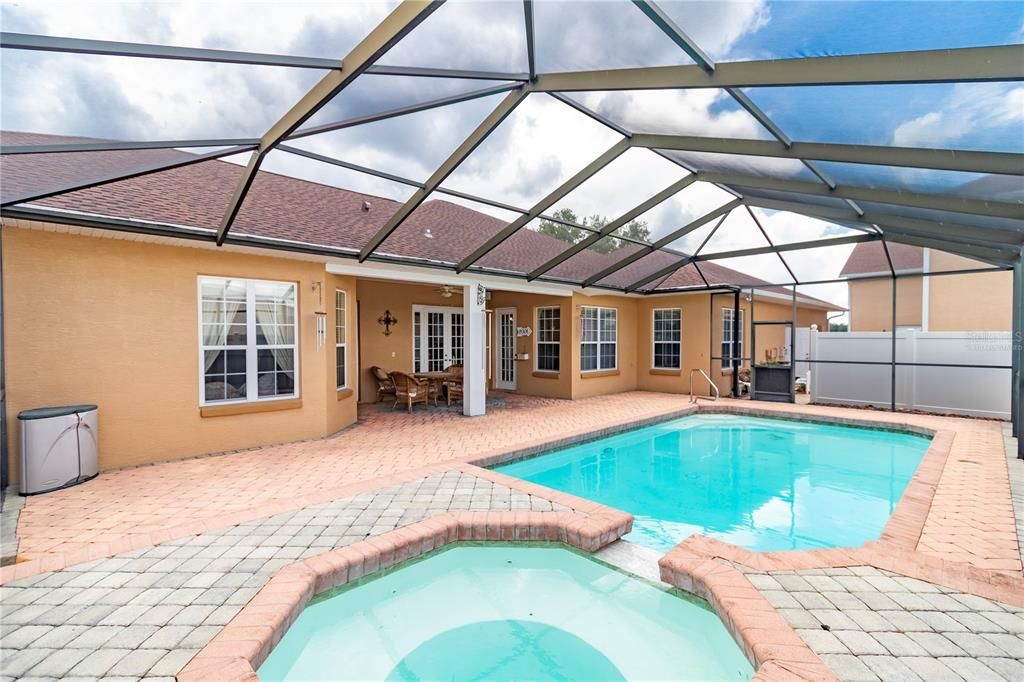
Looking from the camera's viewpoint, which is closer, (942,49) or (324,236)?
(942,49)

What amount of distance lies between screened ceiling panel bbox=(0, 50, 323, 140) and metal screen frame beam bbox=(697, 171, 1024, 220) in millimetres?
5700

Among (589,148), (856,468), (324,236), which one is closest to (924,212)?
(856,468)

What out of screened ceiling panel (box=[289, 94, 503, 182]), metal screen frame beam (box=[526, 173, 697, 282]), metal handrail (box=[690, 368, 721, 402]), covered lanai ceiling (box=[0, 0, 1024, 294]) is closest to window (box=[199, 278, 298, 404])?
covered lanai ceiling (box=[0, 0, 1024, 294])

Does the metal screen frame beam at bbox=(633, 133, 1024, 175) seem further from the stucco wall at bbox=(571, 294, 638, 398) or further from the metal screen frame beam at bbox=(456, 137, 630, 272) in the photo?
the stucco wall at bbox=(571, 294, 638, 398)

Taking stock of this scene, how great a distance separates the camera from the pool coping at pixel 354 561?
7.88ft

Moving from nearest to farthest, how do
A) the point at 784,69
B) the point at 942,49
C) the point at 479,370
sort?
the point at 942,49, the point at 784,69, the point at 479,370

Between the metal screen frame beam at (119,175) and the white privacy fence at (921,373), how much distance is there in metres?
13.6

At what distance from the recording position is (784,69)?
329 cm

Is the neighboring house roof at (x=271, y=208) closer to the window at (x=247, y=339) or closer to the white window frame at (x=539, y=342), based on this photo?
the window at (x=247, y=339)

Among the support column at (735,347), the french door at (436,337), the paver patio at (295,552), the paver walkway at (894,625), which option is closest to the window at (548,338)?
the french door at (436,337)

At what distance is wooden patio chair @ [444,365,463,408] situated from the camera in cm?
1134

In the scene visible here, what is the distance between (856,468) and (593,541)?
19.1ft

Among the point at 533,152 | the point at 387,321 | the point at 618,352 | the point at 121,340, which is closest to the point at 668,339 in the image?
the point at 618,352

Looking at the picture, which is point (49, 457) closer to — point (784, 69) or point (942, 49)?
point (784, 69)
